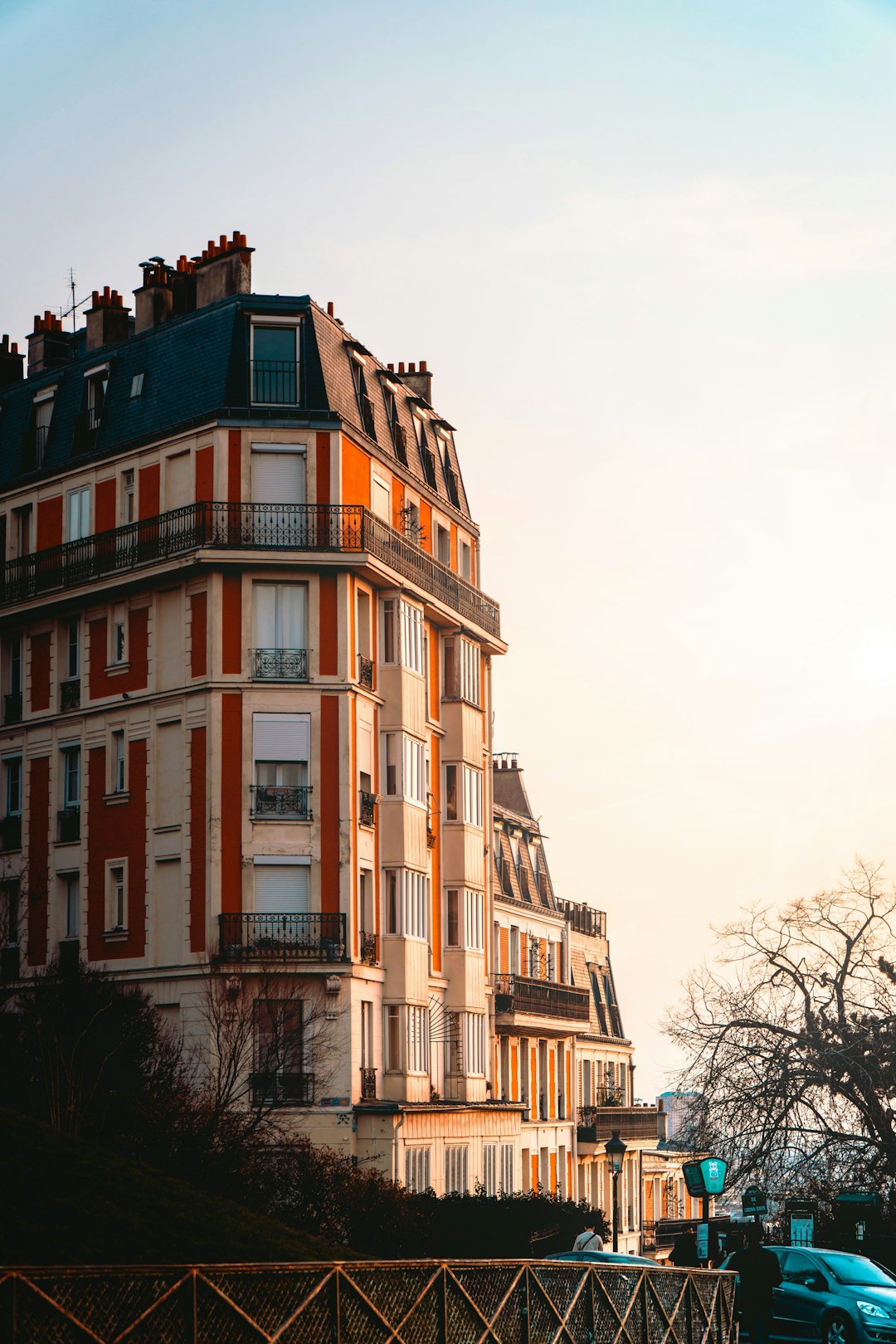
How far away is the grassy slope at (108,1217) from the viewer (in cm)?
1579

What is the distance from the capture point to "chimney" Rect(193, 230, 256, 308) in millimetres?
46906

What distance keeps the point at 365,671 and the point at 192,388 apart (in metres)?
8.03

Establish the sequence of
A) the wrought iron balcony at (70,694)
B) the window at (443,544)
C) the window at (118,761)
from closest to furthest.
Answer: the window at (118,761) < the wrought iron balcony at (70,694) < the window at (443,544)

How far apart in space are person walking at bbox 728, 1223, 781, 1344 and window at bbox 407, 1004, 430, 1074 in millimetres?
22523

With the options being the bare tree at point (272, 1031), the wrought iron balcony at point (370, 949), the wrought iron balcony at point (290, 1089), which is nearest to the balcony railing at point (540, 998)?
the wrought iron balcony at point (370, 949)

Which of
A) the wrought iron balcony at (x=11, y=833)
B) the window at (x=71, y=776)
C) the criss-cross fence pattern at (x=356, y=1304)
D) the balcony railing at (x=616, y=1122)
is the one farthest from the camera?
the balcony railing at (x=616, y=1122)

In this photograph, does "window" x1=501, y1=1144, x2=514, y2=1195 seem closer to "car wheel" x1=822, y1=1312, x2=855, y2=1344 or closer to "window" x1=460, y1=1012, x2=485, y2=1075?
"window" x1=460, y1=1012, x2=485, y2=1075

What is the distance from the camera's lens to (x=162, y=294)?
159ft

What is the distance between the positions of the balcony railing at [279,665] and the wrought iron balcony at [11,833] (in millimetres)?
8150

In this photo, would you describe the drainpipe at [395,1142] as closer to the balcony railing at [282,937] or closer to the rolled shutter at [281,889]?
the balcony railing at [282,937]

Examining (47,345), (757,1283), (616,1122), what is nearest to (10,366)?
(47,345)

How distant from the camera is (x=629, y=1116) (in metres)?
67.8

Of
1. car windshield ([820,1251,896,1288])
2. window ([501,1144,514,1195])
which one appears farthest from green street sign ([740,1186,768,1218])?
window ([501,1144,514,1195])

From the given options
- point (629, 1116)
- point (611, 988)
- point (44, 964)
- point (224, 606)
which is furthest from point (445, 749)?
point (611, 988)
